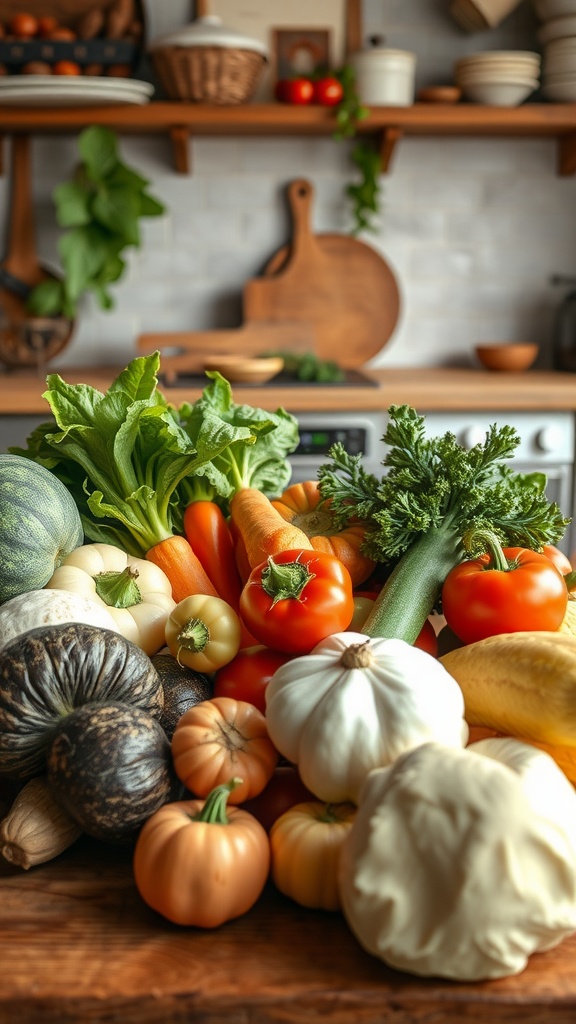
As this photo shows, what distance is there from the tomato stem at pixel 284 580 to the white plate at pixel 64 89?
8.39ft

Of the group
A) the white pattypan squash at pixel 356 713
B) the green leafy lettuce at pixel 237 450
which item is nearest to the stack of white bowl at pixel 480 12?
the green leafy lettuce at pixel 237 450

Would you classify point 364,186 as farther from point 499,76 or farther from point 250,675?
point 250,675

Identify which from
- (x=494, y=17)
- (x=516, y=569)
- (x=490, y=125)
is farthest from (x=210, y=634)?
(x=494, y=17)

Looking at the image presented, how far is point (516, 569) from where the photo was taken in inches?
41.3

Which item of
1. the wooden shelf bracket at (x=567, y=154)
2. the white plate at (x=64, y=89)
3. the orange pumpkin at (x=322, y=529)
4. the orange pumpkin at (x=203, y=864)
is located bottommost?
the orange pumpkin at (x=203, y=864)

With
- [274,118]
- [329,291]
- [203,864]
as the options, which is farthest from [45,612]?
[329,291]

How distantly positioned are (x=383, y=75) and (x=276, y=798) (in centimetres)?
293

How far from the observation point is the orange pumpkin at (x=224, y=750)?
2.71 feet

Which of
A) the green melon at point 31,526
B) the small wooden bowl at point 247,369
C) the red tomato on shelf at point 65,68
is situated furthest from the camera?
the red tomato on shelf at point 65,68

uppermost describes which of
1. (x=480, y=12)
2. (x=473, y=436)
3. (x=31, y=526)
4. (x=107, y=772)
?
(x=480, y=12)

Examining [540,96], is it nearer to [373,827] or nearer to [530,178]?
[530,178]

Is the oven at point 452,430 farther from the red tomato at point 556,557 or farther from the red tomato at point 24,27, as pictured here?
the red tomato at point 556,557

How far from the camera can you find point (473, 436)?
3031mm

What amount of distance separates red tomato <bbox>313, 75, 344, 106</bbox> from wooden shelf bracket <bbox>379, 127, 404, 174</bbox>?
21cm
